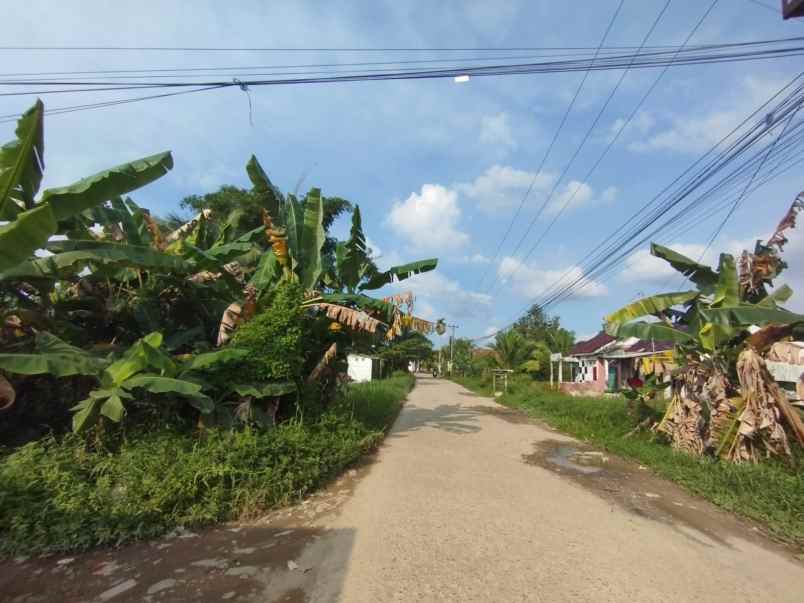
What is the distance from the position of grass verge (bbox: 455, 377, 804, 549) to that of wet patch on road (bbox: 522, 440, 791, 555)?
156 millimetres

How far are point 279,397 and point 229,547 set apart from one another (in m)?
3.24

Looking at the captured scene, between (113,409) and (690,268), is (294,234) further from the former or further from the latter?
(690,268)

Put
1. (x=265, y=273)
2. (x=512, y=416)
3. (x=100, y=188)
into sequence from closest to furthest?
(x=100, y=188)
(x=265, y=273)
(x=512, y=416)

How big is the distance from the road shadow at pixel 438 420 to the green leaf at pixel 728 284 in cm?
640

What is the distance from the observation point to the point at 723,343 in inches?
326

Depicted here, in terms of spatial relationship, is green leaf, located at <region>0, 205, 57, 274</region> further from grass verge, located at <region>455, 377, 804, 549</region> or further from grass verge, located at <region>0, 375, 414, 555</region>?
grass verge, located at <region>455, 377, 804, 549</region>

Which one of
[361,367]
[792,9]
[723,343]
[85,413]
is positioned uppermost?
[792,9]

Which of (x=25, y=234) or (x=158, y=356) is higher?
(x=25, y=234)

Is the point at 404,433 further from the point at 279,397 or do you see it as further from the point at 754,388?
the point at 754,388

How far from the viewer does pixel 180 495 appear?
4777 mm

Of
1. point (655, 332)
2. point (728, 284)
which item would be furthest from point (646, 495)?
point (728, 284)

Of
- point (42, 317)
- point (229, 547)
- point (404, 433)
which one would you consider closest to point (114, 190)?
point (42, 317)

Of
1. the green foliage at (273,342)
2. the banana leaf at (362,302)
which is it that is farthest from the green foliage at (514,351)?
the green foliage at (273,342)

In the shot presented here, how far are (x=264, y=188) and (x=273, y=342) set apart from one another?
3290 mm
